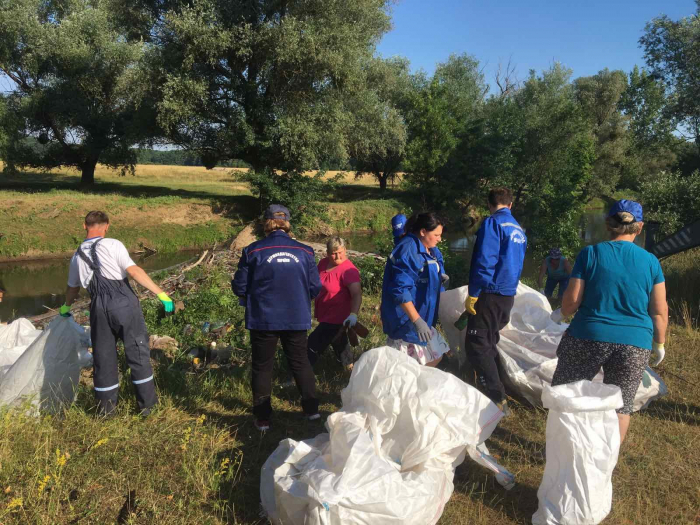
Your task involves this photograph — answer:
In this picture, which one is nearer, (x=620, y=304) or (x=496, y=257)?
(x=620, y=304)

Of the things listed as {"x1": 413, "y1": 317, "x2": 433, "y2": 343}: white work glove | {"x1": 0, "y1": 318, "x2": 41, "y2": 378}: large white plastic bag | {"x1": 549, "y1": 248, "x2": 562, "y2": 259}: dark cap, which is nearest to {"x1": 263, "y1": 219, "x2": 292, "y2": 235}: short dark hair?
{"x1": 413, "y1": 317, "x2": 433, "y2": 343}: white work glove

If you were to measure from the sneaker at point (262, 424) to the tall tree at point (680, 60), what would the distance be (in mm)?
20436

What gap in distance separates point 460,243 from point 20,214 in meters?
15.6

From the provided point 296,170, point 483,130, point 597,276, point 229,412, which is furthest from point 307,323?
point 483,130

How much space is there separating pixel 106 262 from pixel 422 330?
7.16 feet

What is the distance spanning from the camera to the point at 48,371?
3.44m

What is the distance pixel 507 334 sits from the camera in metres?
4.32

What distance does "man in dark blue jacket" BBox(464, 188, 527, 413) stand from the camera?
11.4ft

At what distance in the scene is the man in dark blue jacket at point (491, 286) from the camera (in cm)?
347

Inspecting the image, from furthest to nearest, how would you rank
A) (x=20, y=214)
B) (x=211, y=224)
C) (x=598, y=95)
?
(x=598, y=95), (x=211, y=224), (x=20, y=214)

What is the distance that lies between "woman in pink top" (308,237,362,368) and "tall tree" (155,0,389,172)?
1390 cm

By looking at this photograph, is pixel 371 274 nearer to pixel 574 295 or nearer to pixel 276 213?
pixel 276 213

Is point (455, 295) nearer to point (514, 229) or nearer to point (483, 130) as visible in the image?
point (514, 229)

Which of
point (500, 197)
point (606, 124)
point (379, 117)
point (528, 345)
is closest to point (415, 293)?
point (500, 197)
